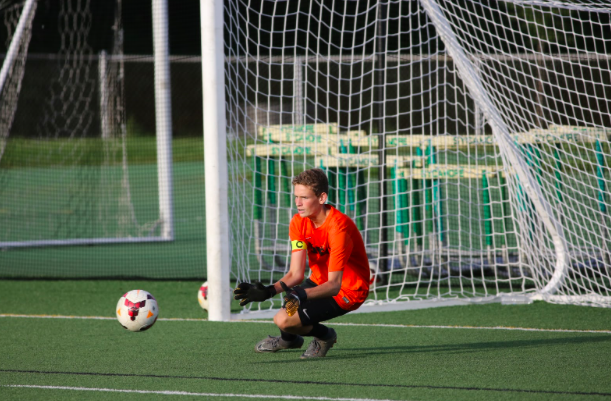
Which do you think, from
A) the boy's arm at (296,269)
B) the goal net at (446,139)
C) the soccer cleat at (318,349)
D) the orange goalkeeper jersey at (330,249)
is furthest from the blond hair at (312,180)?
the goal net at (446,139)

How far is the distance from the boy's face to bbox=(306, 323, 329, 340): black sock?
2.36ft

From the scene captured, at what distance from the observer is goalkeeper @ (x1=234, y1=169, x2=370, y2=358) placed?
4.40 meters

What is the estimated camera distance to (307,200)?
4496 mm

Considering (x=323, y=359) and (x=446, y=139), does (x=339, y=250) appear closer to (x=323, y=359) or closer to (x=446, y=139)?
(x=323, y=359)

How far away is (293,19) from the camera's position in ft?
24.8

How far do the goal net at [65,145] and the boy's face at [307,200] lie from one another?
536 cm

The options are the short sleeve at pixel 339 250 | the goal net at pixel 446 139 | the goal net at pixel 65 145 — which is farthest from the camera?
the goal net at pixel 65 145

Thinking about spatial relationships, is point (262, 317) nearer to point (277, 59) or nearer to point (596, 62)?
point (277, 59)

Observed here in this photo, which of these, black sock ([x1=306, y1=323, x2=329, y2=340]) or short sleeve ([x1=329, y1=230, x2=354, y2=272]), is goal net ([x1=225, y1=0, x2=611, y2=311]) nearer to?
black sock ([x1=306, y1=323, x2=329, y2=340])

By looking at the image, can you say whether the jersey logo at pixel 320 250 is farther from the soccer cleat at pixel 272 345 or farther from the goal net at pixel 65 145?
the goal net at pixel 65 145

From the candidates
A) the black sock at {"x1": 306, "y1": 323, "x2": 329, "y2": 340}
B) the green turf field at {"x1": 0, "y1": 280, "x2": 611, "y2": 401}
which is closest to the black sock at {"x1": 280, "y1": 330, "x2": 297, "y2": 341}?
the green turf field at {"x1": 0, "y1": 280, "x2": 611, "y2": 401}

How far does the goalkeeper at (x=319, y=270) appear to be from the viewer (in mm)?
4398

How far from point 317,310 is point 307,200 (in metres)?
0.67

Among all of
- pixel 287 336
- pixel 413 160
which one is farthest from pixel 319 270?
pixel 413 160
